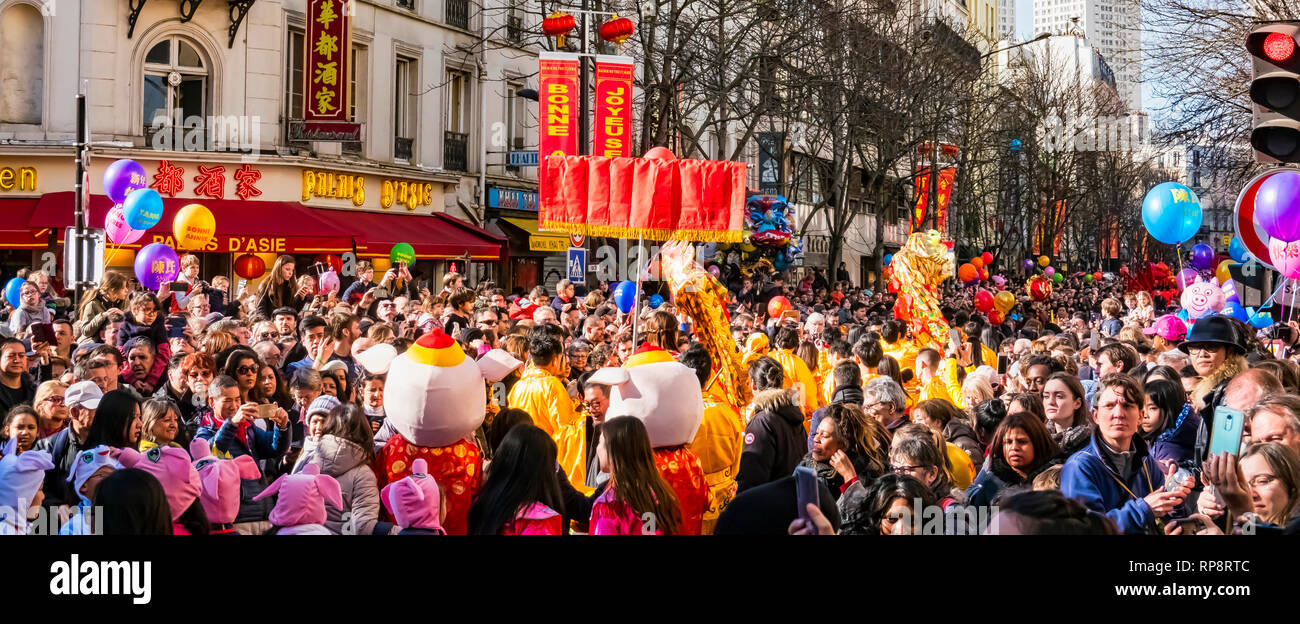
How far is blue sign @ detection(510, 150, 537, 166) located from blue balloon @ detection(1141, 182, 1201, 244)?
15637 millimetres

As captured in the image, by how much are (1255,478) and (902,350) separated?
21.9ft

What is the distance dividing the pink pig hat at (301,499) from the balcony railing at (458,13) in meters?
22.5

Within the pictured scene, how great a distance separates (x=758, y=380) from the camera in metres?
7.80

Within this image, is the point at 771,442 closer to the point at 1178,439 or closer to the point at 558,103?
the point at 1178,439

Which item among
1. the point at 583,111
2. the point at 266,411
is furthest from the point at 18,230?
the point at 266,411

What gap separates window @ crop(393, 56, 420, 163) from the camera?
1015 inches

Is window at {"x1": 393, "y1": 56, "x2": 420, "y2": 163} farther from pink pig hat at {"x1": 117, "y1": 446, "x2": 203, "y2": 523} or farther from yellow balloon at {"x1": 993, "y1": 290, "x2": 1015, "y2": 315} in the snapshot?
pink pig hat at {"x1": 117, "y1": 446, "x2": 203, "y2": 523}

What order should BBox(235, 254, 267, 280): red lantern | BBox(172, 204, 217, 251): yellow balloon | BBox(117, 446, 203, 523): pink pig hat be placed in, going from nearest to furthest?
BBox(117, 446, 203, 523): pink pig hat → BBox(172, 204, 217, 251): yellow balloon → BBox(235, 254, 267, 280): red lantern

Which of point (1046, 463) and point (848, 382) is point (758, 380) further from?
point (1046, 463)

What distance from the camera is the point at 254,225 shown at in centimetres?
2147

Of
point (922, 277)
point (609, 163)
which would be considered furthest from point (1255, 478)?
point (922, 277)

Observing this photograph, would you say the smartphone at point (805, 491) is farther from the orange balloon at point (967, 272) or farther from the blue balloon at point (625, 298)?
the orange balloon at point (967, 272)

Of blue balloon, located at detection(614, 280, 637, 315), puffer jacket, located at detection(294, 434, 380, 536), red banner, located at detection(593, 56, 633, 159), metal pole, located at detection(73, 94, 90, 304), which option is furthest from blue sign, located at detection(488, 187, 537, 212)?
puffer jacket, located at detection(294, 434, 380, 536)

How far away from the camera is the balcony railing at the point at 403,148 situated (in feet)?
83.8
